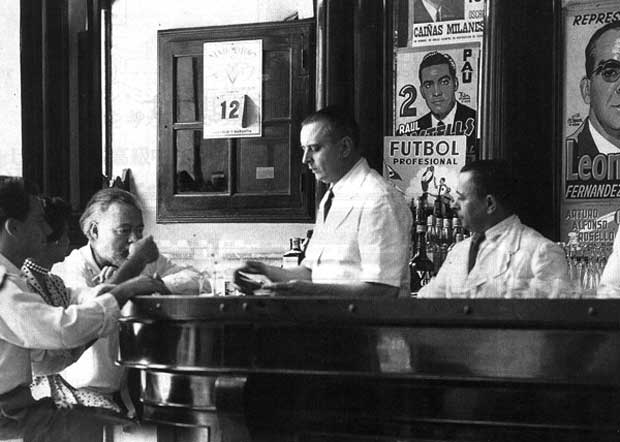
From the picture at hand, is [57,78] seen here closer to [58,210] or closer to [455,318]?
[58,210]

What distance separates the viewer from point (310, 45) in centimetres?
579

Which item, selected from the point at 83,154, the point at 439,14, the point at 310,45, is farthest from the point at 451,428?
the point at 83,154

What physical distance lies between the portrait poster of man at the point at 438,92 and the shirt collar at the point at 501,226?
1.35 metres

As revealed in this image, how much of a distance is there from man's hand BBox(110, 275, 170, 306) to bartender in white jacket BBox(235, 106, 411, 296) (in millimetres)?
398

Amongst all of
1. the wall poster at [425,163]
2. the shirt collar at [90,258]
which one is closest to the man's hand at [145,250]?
the shirt collar at [90,258]

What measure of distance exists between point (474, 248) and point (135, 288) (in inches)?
55.2

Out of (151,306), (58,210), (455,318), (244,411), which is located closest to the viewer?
(455,318)

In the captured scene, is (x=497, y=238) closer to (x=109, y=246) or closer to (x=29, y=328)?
(x=109, y=246)

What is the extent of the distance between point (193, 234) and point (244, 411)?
347 centimetres

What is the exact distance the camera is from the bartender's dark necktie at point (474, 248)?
3.94 metres

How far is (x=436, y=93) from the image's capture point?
17.4 ft

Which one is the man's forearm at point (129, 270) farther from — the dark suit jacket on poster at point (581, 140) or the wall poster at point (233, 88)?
the wall poster at point (233, 88)

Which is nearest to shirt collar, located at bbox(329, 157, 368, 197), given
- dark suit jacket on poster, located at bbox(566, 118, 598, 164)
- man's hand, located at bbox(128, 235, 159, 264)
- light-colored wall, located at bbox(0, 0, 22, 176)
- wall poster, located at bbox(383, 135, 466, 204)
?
man's hand, located at bbox(128, 235, 159, 264)

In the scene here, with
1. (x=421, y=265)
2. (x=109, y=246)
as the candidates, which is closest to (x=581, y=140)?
(x=421, y=265)
